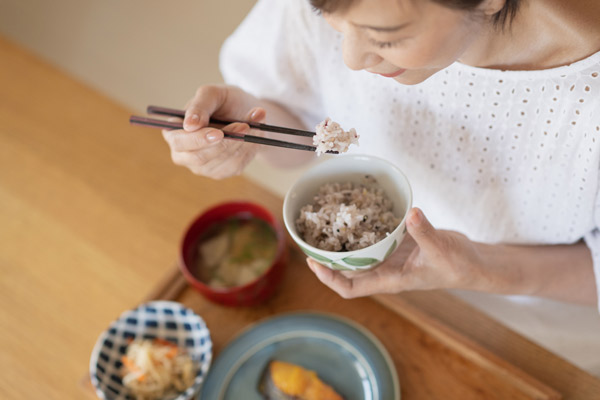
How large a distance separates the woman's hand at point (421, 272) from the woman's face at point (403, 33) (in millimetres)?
337

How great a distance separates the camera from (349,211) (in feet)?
3.16

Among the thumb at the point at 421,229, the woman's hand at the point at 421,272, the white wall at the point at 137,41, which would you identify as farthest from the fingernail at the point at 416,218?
the white wall at the point at 137,41

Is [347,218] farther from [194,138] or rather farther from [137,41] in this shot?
[137,41]

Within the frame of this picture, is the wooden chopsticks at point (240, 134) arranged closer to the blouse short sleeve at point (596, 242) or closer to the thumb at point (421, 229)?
the thumb at point (421, 229)

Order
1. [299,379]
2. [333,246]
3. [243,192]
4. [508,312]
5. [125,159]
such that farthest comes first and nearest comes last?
1. [125,159]
2. [243,192]
3. [508,312]
4. [299,379]
5. [333,246]

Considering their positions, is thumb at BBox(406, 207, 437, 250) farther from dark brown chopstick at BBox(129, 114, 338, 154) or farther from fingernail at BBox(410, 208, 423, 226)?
dark brown chopstick at BBox(129, 114, 338, 154)

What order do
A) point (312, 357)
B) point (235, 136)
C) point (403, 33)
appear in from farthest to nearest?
1. point (312, 357)
2. point (235, 136)
3. point (403, 33)

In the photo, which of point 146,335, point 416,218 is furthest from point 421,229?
point 146,335

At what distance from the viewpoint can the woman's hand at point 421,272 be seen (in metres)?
1.02

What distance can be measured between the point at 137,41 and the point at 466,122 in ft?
9.63

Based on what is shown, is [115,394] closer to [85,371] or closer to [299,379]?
[85,371]

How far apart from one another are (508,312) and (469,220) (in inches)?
11.0

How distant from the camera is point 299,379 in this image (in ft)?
3.62

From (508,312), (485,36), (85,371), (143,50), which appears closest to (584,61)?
(485,36)
